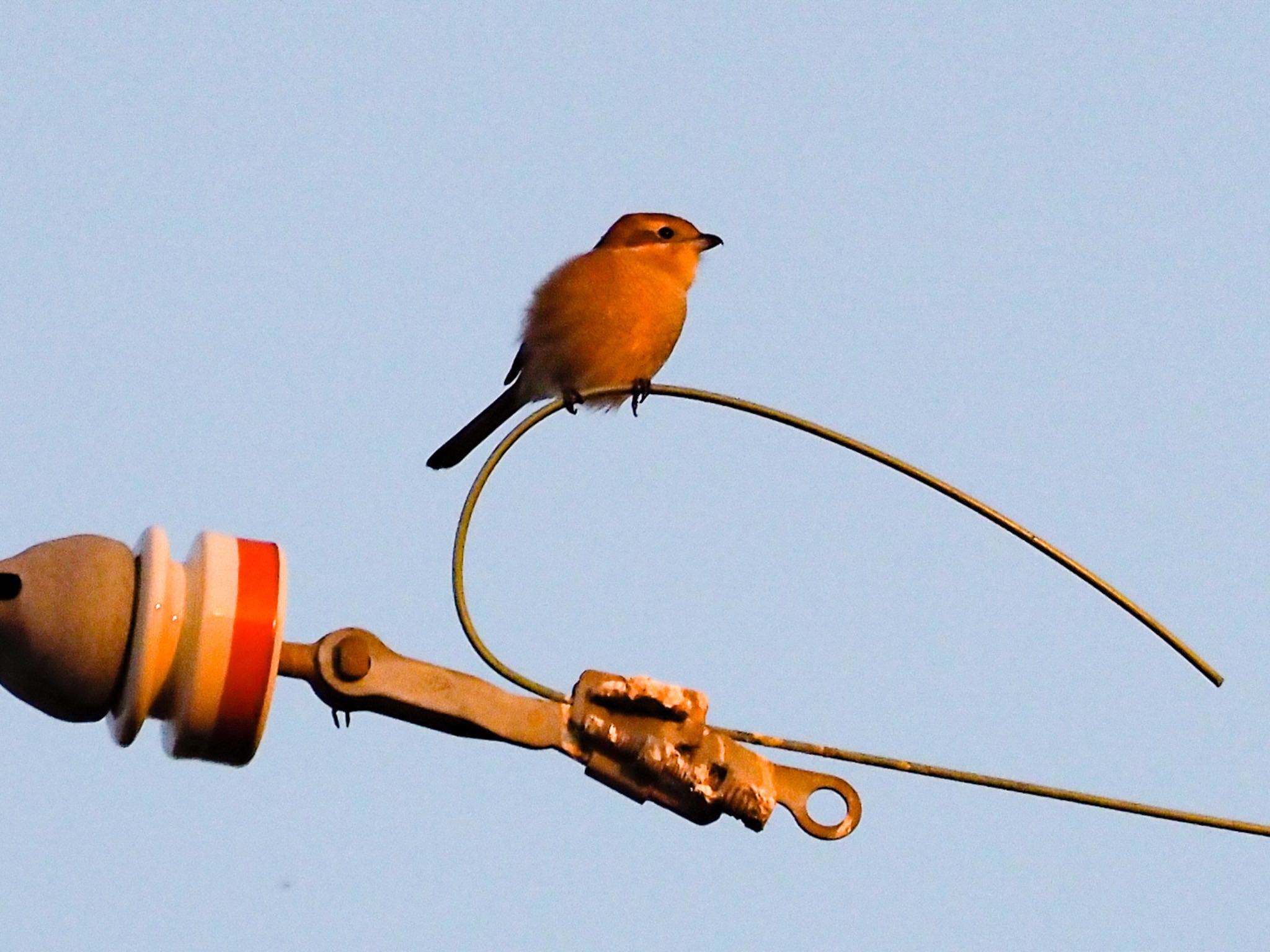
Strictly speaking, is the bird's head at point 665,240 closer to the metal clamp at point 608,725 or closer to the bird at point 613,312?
the bird at point 613,312

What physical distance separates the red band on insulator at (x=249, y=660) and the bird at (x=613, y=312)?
2706 millimetres

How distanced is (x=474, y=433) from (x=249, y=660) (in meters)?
3.72

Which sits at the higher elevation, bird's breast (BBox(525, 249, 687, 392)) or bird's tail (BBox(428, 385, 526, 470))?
bird's breast (BBox(525, 249, 687, 392))

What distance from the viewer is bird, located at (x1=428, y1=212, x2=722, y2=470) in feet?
17.0

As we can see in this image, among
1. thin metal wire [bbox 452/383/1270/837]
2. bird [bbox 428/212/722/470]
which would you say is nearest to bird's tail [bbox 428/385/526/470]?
bird [bbox 428/212/722/470]

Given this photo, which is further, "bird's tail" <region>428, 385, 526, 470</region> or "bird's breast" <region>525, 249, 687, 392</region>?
"bird's tail" <region>428, 385, 526, 470</region>

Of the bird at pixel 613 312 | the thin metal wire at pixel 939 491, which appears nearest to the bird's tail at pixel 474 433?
the bird at pixel 613 312

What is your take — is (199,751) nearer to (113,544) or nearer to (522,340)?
(113,544)

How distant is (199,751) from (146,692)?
11 centimetres

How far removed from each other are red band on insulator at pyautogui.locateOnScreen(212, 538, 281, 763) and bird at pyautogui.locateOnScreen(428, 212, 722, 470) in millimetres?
2706

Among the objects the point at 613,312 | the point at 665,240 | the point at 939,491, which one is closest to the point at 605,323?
the point at 613,312

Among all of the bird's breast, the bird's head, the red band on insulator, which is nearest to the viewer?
the red band on insulator

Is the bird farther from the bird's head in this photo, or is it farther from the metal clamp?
the metal clamp

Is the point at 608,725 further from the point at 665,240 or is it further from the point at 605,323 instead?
the point at 665,240
